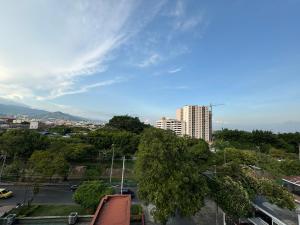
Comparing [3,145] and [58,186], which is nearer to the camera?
[58,186]

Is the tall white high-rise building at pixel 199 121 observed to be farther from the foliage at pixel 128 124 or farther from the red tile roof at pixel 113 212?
the red tile roof at pixel 113 212

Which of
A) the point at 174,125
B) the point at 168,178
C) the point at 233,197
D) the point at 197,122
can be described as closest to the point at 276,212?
the point at 233,197

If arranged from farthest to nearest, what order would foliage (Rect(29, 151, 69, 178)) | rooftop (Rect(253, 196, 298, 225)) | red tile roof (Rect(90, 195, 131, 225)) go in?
foliage (Rect(29, 151, 69, 178)) < rooftop (Rect(253, 196, 298, 225)) < red tile roof (Rect(90, 195, 131, 225))

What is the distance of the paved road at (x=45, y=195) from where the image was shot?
23500 mm

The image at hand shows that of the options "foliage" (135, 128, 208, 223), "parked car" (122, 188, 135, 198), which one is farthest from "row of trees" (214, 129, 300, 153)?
"foliage" (135, 128, 208, 223)

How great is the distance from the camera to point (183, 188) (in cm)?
1402

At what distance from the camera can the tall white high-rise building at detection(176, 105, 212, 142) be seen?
95.0m

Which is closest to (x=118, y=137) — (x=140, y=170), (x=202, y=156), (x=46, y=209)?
(x=202, y=156)

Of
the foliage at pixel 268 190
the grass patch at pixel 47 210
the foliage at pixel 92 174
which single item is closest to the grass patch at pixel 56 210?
the grass patch at pixel 47 210

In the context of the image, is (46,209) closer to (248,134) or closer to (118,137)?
(118,137)

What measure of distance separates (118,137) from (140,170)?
30.5m

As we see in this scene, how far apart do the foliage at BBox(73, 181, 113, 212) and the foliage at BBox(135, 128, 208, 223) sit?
199 inches

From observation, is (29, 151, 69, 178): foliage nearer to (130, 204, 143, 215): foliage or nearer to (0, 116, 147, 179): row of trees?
(0, 116, 147, 179): row of trees

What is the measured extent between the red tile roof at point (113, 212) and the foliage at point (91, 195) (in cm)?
478
